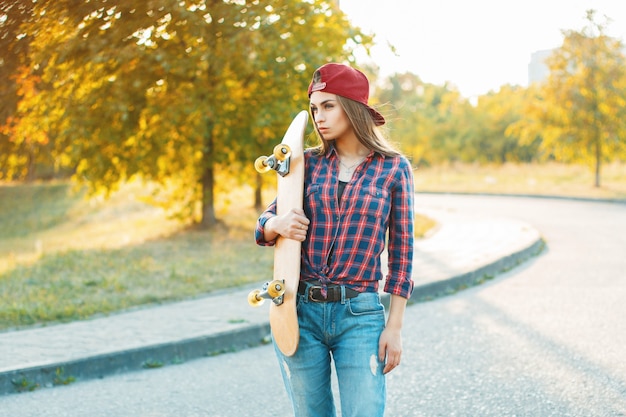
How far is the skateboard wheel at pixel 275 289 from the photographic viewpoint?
8.71 ft

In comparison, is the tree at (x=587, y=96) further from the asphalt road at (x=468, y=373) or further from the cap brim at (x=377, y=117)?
the cap brim at (x=377, y=117)

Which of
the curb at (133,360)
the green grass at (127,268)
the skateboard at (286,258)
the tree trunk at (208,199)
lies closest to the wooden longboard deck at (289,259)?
the skateboard at (286,258)

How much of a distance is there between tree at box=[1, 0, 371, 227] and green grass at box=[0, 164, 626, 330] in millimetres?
1574

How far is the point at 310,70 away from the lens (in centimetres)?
1395

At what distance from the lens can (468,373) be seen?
5621 mm

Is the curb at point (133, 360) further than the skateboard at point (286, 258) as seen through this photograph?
Yes

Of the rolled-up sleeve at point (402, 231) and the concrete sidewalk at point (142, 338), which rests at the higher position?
the rolled-up sleeve at point (402, 231)

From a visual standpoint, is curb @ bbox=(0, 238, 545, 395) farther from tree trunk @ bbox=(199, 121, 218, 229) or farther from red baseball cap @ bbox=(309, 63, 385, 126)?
tree trunk @ bbox=(199, 121, 218, 229)

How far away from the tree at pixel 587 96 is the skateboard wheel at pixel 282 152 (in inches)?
1078

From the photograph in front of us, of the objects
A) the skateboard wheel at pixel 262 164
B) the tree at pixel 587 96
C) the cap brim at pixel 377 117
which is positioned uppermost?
the cap brim at pixel 377 117

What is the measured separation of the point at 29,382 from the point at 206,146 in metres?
9.96

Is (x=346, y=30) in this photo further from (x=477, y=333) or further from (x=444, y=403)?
(x=444, y=403)

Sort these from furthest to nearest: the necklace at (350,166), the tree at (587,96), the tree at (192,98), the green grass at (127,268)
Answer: the tree at (587,96) → the tree at (192,98) → the green grass at (127,268) → the necklace at (350,166)

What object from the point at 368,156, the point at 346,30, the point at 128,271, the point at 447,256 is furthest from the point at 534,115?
the point at 368,156
